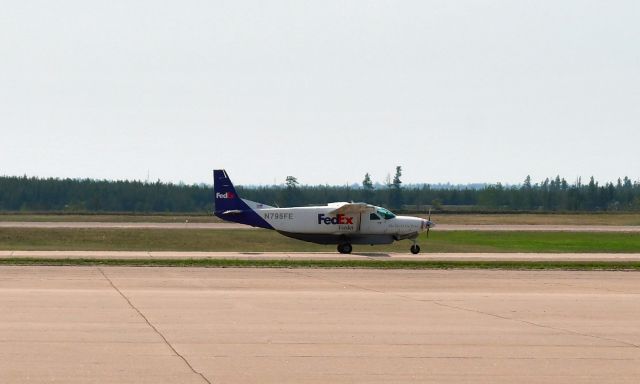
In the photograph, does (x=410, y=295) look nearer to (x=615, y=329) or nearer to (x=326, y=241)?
(x=615, y=329)

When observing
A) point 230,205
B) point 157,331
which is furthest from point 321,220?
point 157,331

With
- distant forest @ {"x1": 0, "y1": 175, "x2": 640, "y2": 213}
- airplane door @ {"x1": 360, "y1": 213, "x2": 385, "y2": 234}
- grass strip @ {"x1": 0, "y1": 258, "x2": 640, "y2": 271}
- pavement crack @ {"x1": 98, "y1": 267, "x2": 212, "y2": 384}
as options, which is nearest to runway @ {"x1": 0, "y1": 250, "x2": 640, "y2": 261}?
grass strip @ {"x1": 0, "y1": 258, "x2": 640, "y2": 271}

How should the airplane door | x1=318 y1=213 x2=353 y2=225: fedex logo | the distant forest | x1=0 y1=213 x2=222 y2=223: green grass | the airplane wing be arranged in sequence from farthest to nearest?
the distant forest → x1=0 y1=213 x2=222 y2=223: green grass → the airplane door → x1=318 y1=213 x2=353 y2=225: fedex logo → the airplane wing

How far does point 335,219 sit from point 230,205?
16.1 feet

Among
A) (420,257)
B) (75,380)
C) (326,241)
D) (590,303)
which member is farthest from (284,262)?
(75,380)

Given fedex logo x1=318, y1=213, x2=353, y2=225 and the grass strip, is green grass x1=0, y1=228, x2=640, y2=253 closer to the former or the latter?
fedex logo x1=318, y1=213, x2=353, y2=225

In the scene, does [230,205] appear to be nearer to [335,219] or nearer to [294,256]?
[335,219]

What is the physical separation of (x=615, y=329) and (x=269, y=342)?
7.11m

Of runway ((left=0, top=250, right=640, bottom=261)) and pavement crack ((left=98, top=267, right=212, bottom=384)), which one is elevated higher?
runway ((left=0, top=250, right=640, bottom=261))

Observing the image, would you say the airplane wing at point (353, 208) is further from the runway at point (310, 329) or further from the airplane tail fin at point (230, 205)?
the runway at point (310, 329)

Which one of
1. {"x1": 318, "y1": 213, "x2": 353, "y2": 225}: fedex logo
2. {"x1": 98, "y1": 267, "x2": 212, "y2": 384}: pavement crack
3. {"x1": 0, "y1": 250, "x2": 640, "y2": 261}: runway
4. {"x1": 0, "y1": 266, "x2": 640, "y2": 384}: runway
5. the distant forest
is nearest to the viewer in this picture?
{"x1": 98, "y1": 267, "x2": 212, "y2": 384}: pavement crack

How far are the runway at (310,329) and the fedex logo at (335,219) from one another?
16305 millimetres

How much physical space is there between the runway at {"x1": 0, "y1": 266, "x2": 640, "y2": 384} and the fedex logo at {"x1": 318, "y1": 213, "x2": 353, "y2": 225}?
53.5 ft

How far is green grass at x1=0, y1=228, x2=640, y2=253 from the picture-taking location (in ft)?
163
